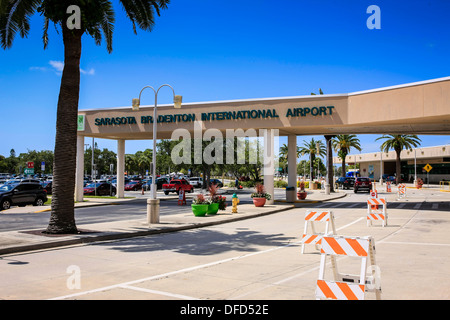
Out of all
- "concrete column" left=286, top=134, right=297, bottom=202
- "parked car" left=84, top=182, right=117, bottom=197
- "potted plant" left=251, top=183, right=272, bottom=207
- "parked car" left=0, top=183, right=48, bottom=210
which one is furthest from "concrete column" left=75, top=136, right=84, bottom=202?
"concrete column" left=286, top=134, right=297, bottom=202

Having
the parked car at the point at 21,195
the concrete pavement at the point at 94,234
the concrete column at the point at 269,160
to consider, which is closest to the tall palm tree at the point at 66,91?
the concrete pavement at the point at 94,234

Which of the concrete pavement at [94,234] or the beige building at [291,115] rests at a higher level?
the beige building at [291,115]

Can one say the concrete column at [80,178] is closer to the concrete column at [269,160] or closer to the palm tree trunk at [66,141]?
the concrete column at [269,160]

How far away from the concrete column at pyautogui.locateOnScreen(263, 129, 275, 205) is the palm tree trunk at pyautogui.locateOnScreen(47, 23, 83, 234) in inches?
609

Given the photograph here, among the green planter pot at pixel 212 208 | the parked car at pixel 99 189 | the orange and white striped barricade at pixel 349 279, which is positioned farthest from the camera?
the parked car at pixel 99 189

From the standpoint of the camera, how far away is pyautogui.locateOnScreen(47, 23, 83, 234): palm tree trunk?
13.7m

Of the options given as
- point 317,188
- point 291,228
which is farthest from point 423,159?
point 291,228

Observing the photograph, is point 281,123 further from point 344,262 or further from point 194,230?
point 344,262

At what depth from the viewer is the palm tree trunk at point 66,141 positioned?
44.9 feet

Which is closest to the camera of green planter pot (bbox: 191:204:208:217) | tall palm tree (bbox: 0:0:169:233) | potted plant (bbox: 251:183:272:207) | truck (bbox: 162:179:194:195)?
tall palm tree (bbox: 0:0:169:233)

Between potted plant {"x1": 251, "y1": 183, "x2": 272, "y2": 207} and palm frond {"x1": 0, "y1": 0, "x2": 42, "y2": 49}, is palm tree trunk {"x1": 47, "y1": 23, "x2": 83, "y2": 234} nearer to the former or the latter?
palm frond {"x1": 0, "y1": 0, "x2": 42, "y2": 49}

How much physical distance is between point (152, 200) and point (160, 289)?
9.98 meters

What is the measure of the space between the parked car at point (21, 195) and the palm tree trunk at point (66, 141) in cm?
1352

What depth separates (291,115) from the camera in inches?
1033
